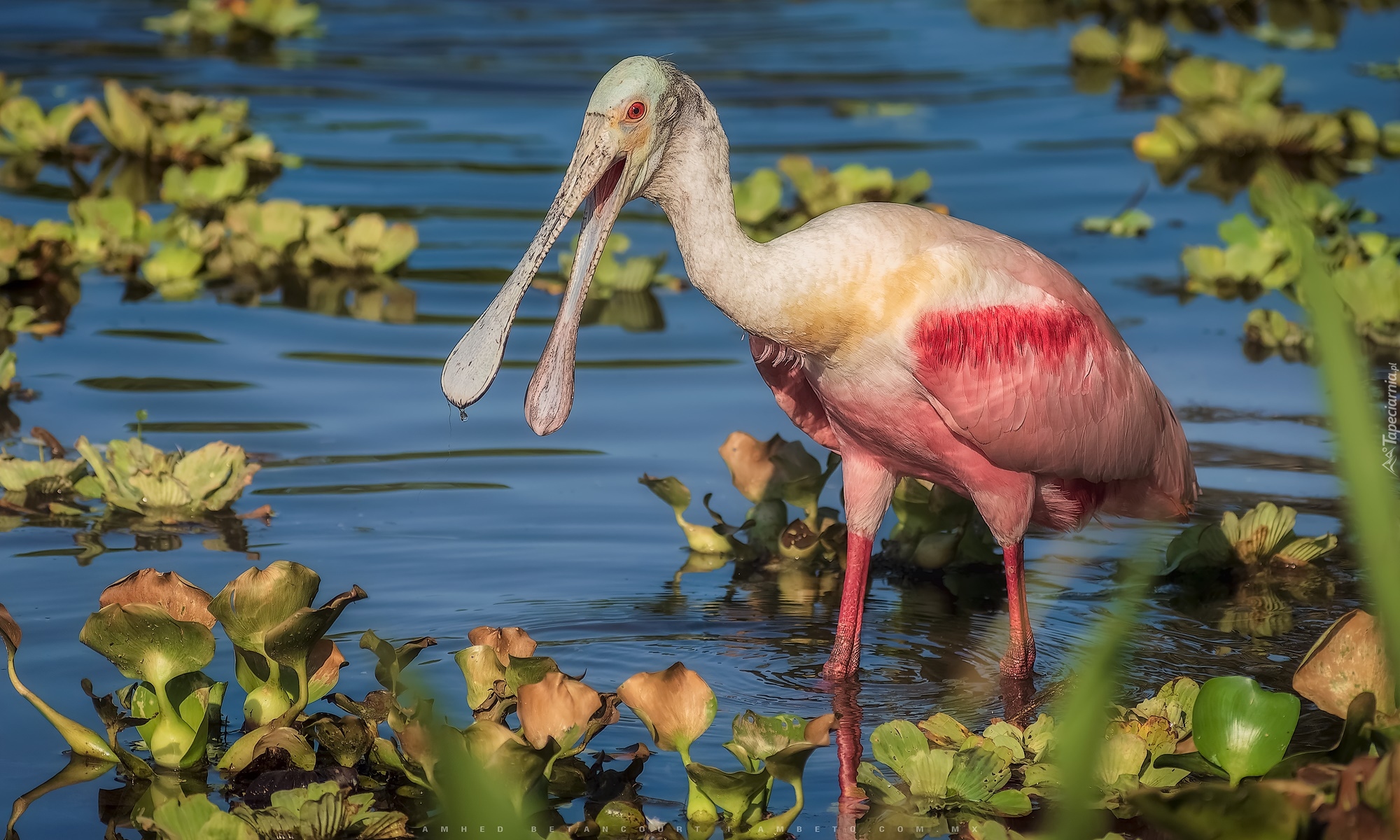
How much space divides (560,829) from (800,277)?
1.46 m

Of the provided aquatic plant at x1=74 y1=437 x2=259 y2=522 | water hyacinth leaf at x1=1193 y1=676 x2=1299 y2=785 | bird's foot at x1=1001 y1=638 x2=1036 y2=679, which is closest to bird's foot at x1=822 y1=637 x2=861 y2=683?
bird's foot at x1=1001 y1=638 x2=1036 y2=679

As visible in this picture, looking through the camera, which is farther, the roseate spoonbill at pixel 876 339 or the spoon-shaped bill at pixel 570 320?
the spoon-shaped bill at pixel 570 320

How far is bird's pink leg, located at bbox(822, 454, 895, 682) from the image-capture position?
5027 mm

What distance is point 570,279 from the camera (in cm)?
471

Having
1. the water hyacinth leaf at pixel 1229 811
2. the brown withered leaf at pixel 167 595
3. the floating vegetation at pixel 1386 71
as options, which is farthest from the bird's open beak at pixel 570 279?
the floating vegetation at pixel 1386 71

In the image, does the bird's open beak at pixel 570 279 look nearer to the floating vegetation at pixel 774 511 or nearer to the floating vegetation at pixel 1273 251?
the floating vegetation at pixel 774 511

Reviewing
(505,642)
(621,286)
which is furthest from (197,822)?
(621,286)

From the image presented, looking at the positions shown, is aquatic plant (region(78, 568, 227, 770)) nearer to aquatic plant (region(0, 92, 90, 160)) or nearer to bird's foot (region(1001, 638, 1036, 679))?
bird's foot (region(1001, 638, 1036, 679))

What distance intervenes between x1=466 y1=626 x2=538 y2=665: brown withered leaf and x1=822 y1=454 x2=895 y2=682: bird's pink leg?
3.62ft

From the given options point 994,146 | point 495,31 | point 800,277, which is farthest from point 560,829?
point 495,31

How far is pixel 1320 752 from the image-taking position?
3857 mm

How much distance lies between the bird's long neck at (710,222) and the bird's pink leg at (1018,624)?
1051mm

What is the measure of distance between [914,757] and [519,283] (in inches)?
61.5

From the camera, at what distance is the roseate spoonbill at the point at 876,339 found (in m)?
4.54
